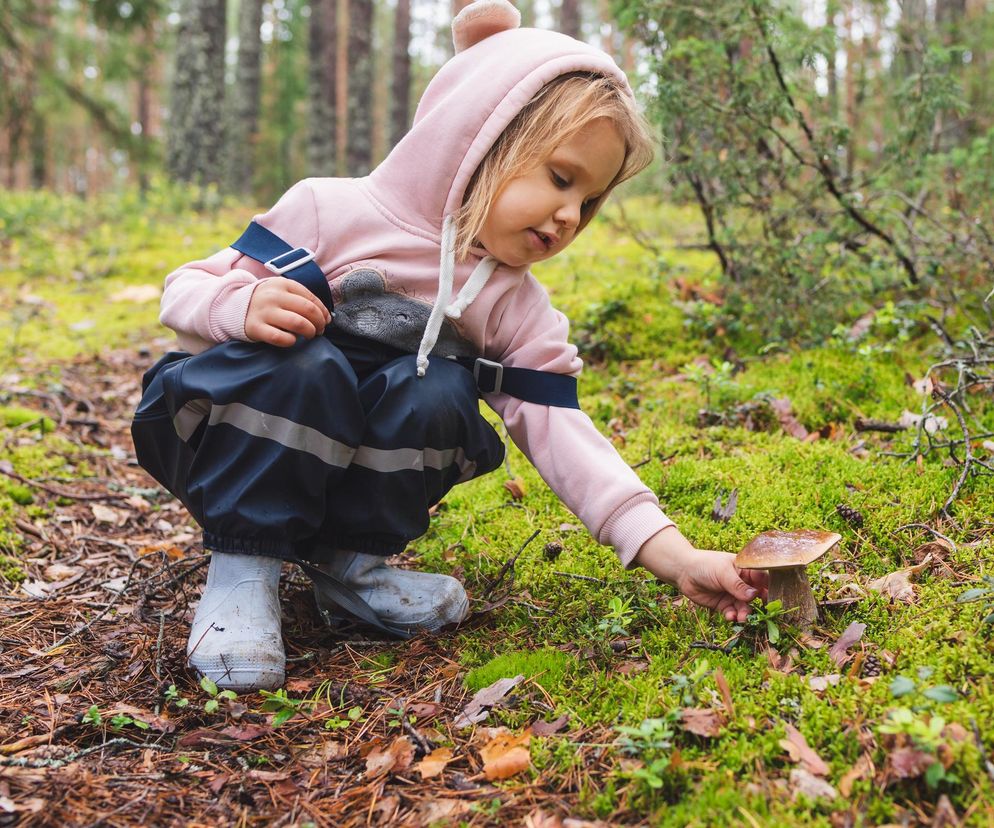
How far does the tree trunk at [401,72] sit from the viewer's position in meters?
12.4

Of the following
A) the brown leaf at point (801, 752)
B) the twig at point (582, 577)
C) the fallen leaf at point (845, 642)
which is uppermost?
the fallen leaf at point (845, 642)

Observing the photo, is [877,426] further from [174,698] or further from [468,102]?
[174,698]

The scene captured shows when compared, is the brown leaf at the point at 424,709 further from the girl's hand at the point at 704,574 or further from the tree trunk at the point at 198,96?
the tree trunk at the point at 198,96

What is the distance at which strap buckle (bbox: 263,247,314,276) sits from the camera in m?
2.21

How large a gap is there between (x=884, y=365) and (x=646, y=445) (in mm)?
1220

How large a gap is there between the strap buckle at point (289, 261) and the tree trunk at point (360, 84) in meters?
9.28

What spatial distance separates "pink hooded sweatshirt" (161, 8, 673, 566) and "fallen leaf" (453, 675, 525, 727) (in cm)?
47

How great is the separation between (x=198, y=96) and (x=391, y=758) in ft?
34.6

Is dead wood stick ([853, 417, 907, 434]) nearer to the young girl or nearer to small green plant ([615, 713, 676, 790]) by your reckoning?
the young girl

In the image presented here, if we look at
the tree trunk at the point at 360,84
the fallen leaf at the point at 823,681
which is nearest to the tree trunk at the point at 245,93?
the tree trunk at the point at 360,84

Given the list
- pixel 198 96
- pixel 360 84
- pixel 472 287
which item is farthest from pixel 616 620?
pixel 360 84

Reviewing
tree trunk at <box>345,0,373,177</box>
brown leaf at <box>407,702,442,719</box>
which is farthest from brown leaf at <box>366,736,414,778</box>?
tree trunk at <box>345,0,373,177</box>

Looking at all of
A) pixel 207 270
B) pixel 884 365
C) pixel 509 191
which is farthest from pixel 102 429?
pixel 884 365

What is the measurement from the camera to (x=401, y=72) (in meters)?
12.7
